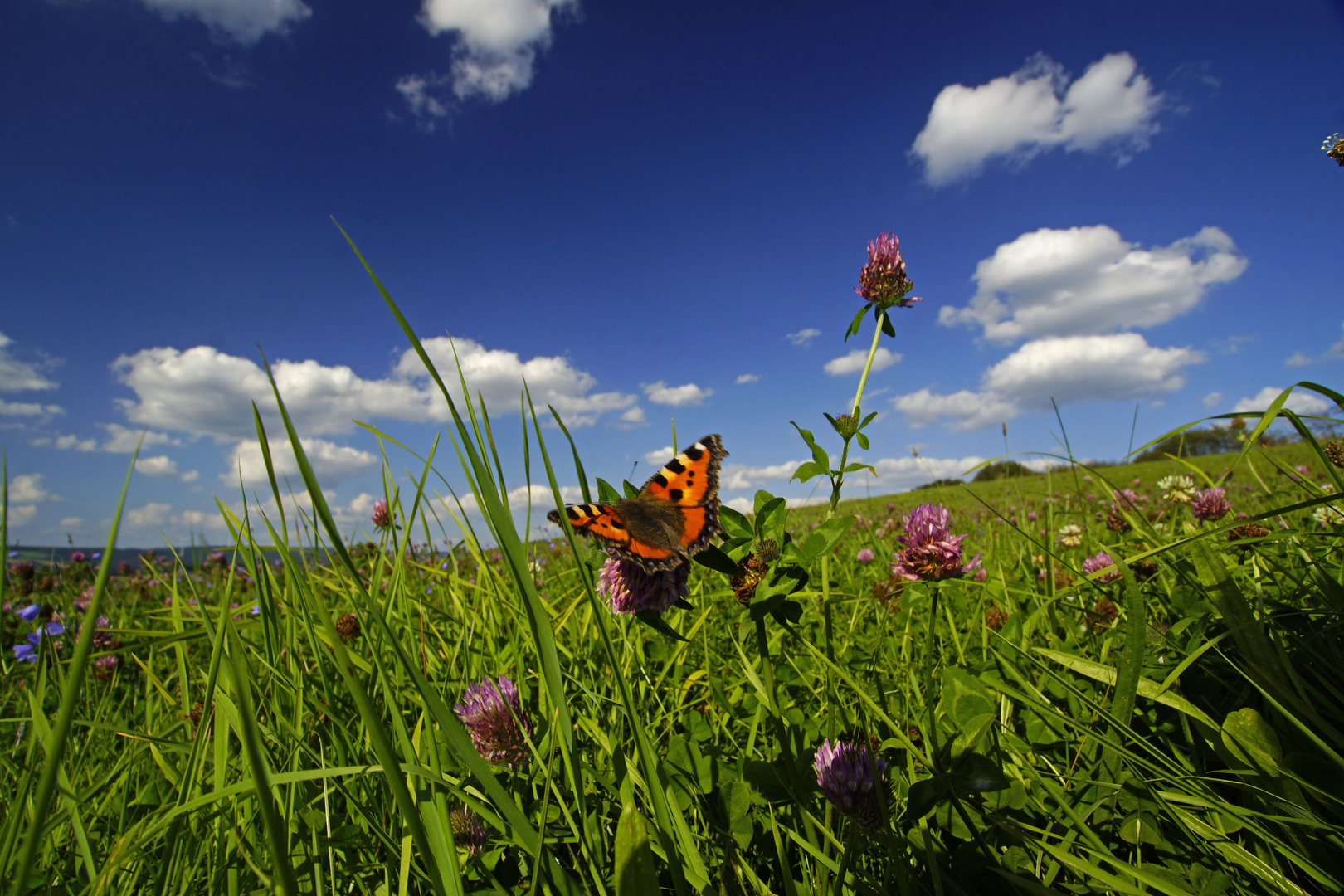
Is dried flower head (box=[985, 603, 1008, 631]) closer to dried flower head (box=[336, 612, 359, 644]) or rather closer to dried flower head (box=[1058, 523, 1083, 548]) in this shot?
dried flower head (box=[1058, 523, 1083, 548])

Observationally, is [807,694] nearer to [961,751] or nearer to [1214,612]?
[961,751]

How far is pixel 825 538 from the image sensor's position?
1.37m

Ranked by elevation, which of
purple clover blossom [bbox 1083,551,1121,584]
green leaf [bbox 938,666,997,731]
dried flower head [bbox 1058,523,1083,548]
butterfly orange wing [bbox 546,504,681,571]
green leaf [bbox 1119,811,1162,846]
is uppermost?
butterfly orange wing [bbox 546,504,681,571]

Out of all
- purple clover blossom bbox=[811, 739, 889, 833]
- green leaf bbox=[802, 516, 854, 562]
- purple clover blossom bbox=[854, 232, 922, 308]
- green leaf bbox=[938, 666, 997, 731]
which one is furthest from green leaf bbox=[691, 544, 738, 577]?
purple clover blossom bbox=[854, 232, 922, 308]

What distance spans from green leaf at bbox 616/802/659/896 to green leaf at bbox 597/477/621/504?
73 cm

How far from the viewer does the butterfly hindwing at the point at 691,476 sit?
75.0 inches

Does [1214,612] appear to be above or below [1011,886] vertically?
above

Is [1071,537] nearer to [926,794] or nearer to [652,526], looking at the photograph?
[926,794]

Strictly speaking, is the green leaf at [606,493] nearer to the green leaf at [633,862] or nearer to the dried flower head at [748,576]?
the dried flower head at [748,576]

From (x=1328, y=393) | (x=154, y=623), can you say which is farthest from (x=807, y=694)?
(x=154, y=623)

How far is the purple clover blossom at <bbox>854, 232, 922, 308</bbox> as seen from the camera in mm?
2092

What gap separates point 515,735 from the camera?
1.58 m

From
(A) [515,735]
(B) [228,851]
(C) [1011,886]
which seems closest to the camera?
(C) [1011,886]

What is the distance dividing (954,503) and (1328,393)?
26.2 ft
